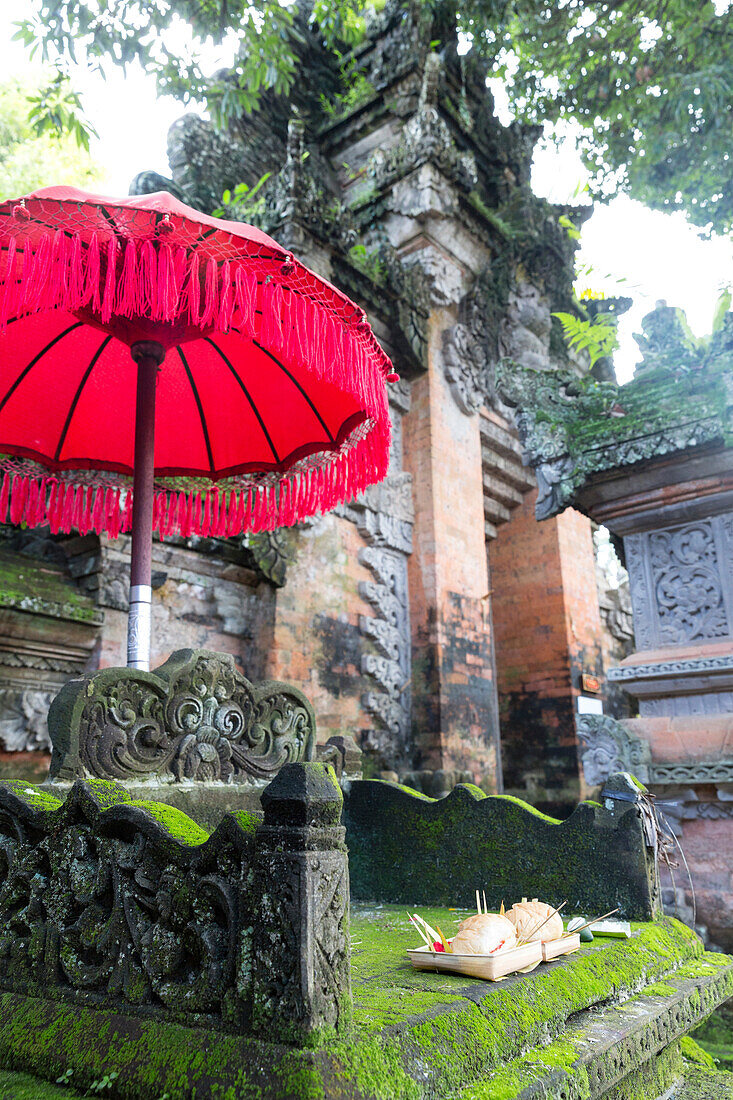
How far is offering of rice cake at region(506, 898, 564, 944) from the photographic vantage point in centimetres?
240

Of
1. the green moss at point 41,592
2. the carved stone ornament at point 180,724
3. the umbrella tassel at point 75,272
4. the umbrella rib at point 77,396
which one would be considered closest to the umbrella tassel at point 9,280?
the umbrella tassel at point 75,272

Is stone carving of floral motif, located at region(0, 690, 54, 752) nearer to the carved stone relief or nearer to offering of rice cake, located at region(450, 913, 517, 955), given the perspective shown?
offering of rice cake, located at region(450, 913, 517, 955)

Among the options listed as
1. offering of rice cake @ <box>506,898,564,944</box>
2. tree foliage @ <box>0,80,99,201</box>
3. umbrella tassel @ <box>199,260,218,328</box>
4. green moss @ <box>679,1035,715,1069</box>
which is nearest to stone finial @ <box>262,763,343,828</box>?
offering of rice cake @ <box>506,898,564,944</box>

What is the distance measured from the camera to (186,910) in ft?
5.69

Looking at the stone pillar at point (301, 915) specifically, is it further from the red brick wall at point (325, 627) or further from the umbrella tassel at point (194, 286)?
the red brick wall at point (325, 627)

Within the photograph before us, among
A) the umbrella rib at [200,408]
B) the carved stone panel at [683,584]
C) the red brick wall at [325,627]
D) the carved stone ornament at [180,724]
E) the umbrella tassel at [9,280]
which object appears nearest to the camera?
the carved stone ornament at [180,724]

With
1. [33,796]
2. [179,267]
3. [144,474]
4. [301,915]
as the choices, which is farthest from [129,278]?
[301,915]

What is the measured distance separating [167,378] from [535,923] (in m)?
3.11

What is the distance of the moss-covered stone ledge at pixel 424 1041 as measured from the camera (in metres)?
1.51

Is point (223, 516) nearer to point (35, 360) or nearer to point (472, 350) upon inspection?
point (35, 360)

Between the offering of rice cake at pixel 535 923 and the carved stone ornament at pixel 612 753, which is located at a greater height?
the carved stone ornament at pixel 612 753

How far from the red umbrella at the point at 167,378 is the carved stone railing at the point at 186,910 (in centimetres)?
119

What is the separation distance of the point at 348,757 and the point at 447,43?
10.0 metres

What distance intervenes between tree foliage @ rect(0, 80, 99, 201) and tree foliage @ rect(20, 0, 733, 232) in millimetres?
7271
